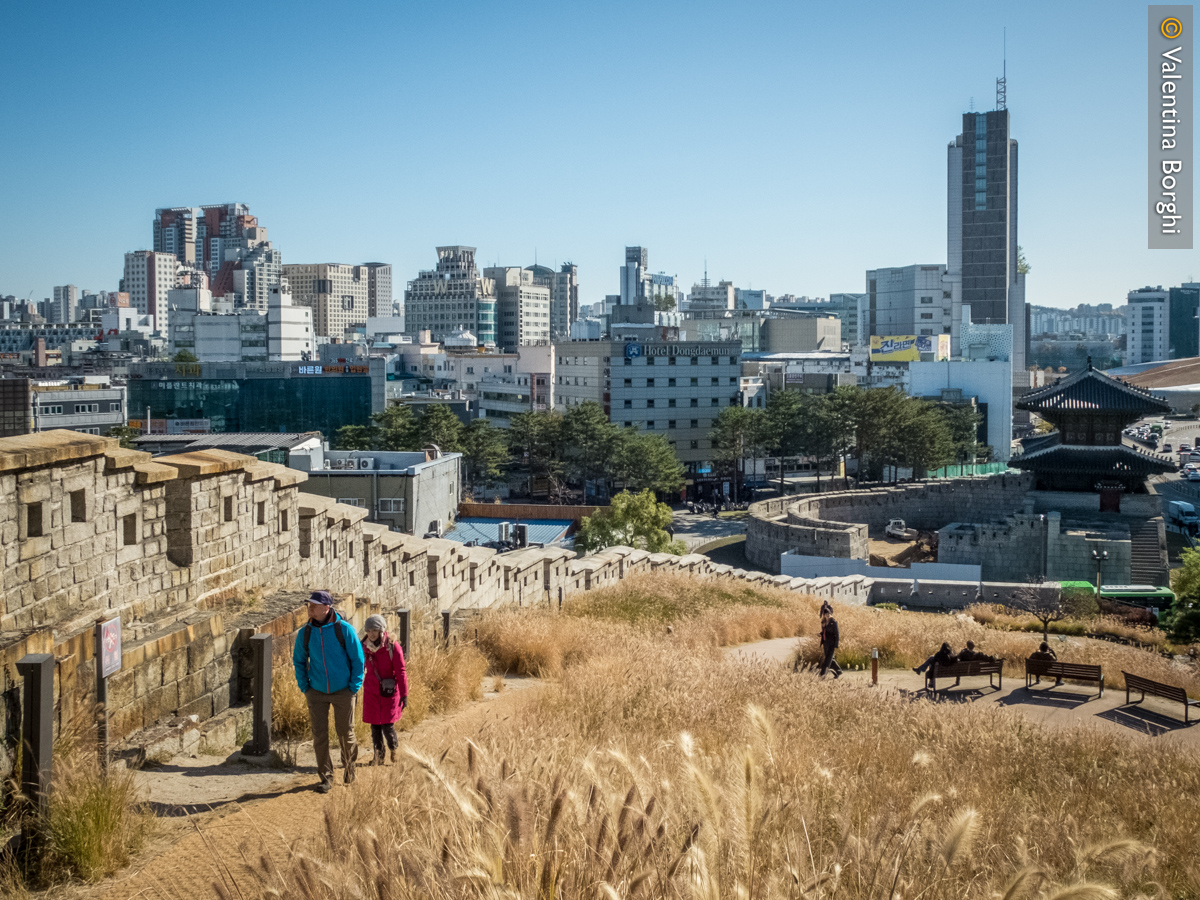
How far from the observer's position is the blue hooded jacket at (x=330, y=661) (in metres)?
6.52

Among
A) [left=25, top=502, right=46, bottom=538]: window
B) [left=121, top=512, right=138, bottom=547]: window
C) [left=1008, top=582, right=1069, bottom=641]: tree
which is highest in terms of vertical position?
[left=25, top=502, right=46, bottom=538]: window

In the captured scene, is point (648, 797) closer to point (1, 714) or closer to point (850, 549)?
point (1, 714)

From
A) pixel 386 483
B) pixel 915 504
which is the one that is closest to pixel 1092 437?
pixel 915 504

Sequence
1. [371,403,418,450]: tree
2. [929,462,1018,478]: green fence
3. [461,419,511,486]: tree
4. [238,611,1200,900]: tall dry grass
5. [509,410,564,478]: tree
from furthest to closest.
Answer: [929,462,1018,478]: green fence, [509,410,564,478]: tree, [371,403,418,450]: tree, [461,419,511,486]: tree, [238,611,1200,900]: tall dry grass

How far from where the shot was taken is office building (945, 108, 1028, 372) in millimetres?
137250

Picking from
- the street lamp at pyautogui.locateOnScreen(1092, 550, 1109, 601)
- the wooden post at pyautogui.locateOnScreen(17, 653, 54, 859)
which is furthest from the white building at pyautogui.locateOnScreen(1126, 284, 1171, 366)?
the wooden post at pyautogui.locateOnScreen(17, 653, 54, 859)

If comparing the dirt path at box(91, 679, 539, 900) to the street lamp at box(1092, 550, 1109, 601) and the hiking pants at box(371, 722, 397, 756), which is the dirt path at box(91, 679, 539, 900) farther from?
the street lamp at box(1092, 550, 1109, 601)

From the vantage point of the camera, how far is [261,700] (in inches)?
267

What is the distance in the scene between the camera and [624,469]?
5712cm

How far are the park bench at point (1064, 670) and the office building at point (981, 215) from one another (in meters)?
132

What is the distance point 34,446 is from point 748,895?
17.6 ft

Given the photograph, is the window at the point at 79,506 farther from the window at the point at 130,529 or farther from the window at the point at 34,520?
the window at the point at 130,529

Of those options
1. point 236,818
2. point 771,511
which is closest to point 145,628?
point 236,818

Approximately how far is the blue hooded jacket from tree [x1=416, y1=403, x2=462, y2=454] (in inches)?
1987
